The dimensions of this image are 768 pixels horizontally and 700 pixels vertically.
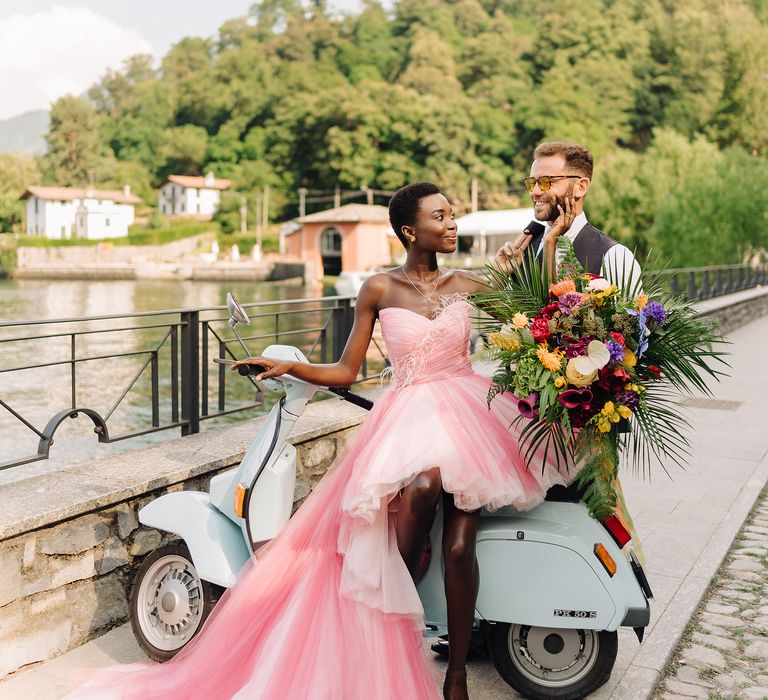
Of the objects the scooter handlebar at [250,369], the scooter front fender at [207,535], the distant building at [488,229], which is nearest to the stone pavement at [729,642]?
the scooter front fender at [207,535]

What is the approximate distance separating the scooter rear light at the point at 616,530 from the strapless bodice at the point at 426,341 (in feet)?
2.52

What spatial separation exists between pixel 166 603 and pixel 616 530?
1.79 m

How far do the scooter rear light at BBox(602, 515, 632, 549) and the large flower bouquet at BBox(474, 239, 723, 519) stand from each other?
0.26 feet

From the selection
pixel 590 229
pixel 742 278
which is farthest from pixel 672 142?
pixel 590 229

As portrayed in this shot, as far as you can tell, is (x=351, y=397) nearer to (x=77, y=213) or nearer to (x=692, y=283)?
(x=692, y=283)

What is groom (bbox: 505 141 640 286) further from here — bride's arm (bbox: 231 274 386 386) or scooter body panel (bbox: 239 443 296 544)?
scooter body panel (bbox: 239 443 296 544)

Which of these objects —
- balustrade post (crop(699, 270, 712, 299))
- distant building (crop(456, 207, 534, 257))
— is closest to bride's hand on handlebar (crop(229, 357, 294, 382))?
balustrade post (crop(699, 270, 712, 299))

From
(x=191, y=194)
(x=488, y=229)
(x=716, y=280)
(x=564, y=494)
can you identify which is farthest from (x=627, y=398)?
(x=191, y=194)

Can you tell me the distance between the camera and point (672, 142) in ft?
137

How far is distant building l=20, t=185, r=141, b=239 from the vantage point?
97688mm

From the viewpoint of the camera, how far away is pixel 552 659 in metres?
3.36

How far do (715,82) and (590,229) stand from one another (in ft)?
275

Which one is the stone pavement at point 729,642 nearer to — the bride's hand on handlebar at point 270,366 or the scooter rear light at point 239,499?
the scooter rear light at point 239,499

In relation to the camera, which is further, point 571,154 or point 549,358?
point 571,154
